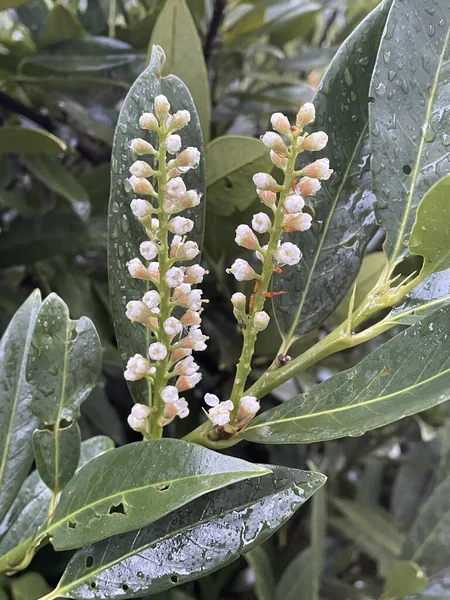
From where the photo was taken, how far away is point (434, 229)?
0.35 meters

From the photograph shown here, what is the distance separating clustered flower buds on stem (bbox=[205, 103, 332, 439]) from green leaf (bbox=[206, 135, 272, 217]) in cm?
18

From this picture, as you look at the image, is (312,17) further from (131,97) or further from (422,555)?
(422,555)

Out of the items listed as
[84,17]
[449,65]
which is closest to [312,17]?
[84,17]

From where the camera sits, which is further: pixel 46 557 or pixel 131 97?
pixel 46 557

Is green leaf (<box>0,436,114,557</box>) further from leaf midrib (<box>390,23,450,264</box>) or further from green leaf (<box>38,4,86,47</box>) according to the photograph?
green leaf (<box>38,4,86,47</box>)

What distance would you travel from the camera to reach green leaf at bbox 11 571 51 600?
0.51 m

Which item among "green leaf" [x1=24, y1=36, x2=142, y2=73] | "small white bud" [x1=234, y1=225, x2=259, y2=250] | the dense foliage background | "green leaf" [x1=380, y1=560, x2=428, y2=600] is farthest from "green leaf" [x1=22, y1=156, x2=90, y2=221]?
A: "green leaf" [x1=380, y1=560, x2=428, y2=600]

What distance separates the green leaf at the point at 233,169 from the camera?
0.54 meters

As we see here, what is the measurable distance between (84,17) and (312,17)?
397 mm

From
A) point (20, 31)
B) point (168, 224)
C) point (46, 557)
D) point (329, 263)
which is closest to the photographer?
point (168, 224)

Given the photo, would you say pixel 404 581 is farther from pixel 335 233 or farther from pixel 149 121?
pixel 149 121

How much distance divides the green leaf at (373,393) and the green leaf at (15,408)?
24 centimetres

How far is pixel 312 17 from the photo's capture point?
98 centimetres

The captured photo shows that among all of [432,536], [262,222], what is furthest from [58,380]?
[432,536]
